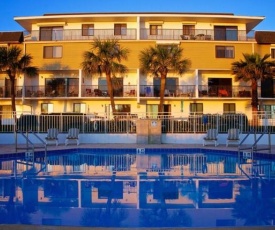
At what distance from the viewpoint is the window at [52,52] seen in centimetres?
3284

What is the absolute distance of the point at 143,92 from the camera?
31.9 m

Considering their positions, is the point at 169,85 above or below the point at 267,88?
above

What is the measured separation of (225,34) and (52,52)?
54.0 ft

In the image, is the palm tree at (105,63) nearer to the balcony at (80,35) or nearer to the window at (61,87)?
the window at (61,87)

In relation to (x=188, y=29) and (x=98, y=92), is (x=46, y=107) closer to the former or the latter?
(x=98, y=92)

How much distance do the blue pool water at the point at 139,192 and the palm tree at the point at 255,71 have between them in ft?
53.3

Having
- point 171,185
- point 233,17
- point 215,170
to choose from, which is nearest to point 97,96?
point 233,17

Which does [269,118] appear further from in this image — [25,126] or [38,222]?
[38,222]

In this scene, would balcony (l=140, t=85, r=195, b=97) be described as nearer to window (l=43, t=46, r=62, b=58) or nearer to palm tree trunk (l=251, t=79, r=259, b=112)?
palm tree trunk (l=251, t=79, r=259, b=112)

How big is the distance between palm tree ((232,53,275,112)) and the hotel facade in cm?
201

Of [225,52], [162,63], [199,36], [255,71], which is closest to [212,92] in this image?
[225,52]

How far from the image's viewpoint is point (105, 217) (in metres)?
6.12

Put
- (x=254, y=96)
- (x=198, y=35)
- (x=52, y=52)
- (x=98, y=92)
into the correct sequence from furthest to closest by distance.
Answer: (x=52, y=52), (x=198, y=35), (x=98, y=92), (x=254, y=96)

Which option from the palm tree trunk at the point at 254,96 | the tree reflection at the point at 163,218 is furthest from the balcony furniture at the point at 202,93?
the tree reflection at the point at 163,218
